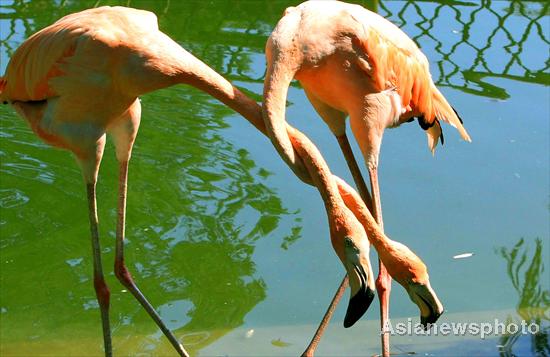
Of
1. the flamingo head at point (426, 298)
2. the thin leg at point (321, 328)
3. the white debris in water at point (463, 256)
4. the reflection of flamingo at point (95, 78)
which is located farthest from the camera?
the white debris in water at point (463, 256)

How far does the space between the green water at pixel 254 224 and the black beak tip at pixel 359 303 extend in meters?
1.32

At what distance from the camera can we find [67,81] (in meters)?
4.25

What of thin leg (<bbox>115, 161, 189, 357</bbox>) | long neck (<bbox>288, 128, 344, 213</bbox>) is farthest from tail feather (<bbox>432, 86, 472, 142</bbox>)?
thin leg (<bbox>115, 161, 189, 357</bbox>)

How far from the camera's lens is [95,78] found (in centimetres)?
418

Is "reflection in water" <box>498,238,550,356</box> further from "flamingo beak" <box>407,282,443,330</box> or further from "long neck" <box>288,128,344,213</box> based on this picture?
"long neck" <box>288,128,344,213</box>

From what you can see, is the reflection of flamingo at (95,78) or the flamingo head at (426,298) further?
the reflection of flamingo at (95,78)

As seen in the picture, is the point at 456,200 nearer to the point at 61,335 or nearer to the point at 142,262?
the point at 142,262

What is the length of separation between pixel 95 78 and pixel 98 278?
1.10m

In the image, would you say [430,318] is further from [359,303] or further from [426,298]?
[359,303]

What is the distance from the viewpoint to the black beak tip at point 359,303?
3504 millimetres

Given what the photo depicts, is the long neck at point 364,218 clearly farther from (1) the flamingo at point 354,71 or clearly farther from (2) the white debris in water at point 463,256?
(2) the white debris in water at point 463,256

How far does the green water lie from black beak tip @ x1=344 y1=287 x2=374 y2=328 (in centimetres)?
132

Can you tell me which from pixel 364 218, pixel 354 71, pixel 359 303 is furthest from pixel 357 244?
pixel 354 71

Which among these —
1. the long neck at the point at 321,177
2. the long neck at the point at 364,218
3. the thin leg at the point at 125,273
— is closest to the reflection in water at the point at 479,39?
the thin leg at the point at 125,273
